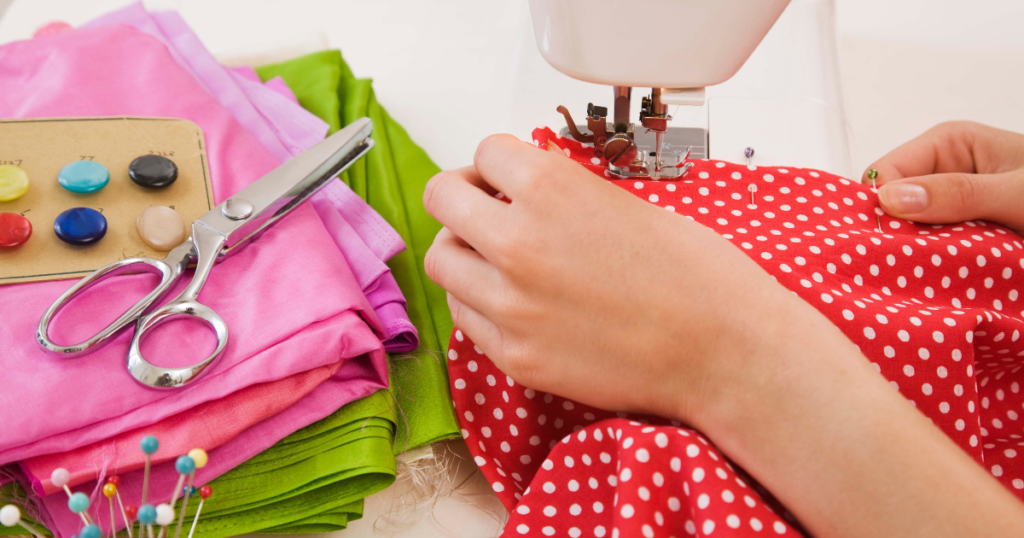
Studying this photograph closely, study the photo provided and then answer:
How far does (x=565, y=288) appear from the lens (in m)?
0.54

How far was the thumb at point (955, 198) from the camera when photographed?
715 mm

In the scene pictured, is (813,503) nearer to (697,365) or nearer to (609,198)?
(697,365)

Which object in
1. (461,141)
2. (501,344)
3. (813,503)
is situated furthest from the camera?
(461,141)

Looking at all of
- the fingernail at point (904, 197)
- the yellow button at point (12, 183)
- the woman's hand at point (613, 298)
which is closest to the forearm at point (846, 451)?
the woman's hand at point (613, 298)

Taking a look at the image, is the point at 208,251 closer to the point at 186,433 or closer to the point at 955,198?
the point at 186,433

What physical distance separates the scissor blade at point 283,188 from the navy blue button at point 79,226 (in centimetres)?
11

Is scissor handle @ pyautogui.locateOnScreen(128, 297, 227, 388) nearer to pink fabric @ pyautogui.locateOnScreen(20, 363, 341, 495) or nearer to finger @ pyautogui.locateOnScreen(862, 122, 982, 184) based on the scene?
pink fabric @ pyautogui.locateOnScreen(20, 363, 341, 495)

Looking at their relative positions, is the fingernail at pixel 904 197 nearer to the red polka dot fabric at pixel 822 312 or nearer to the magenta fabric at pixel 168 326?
the red polka dot fabric at pixel 822 312

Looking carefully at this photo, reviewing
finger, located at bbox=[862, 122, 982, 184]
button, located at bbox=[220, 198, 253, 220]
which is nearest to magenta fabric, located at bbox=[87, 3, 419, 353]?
button, located at bbox=[220, 198, 253, 220]

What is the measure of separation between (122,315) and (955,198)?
82 cm

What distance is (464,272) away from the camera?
1.94 ft

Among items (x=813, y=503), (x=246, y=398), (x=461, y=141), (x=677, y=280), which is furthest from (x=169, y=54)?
(x=813, y=503)

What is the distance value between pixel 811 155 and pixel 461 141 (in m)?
0.53

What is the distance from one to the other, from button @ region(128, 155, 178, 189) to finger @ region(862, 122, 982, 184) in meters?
0.86
